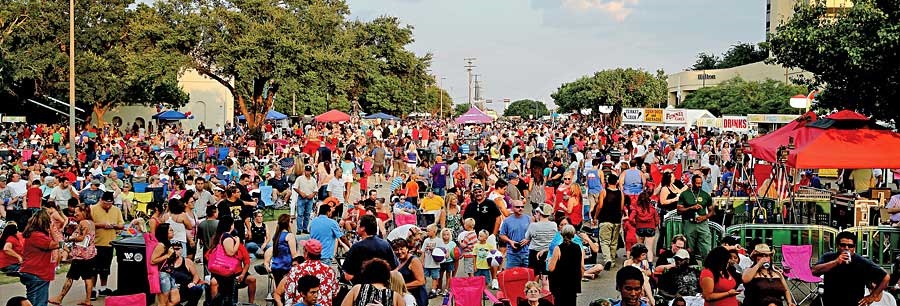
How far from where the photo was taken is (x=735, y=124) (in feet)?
161

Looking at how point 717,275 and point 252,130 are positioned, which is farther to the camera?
point 252,130

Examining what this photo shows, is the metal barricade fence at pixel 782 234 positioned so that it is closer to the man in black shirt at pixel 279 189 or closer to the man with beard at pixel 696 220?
the man with beard at pixel 696 220

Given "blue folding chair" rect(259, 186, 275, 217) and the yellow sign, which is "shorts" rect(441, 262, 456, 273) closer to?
"blue folding chair" rect(259, 186, 275, 217)

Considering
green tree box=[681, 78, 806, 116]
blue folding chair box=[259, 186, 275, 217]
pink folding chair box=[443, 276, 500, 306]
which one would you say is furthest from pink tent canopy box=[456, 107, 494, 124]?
pink folding chair box=[443, 276, 500, 306]

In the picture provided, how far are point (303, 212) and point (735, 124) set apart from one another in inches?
1425

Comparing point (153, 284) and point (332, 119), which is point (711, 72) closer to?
point (332, 119)

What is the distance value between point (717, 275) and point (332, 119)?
34583mm

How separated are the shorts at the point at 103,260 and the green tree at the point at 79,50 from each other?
37493mm

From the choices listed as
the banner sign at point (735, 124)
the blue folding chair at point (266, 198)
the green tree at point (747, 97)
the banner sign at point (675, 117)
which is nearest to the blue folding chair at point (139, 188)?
the blue folding chair at point (266, 198)

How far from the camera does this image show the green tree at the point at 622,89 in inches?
3373

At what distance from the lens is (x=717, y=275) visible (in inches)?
323

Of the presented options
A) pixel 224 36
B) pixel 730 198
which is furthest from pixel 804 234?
pixel 224 36

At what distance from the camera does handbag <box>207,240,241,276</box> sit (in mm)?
9711

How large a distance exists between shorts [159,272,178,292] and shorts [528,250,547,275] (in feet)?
Answer: 12.8
